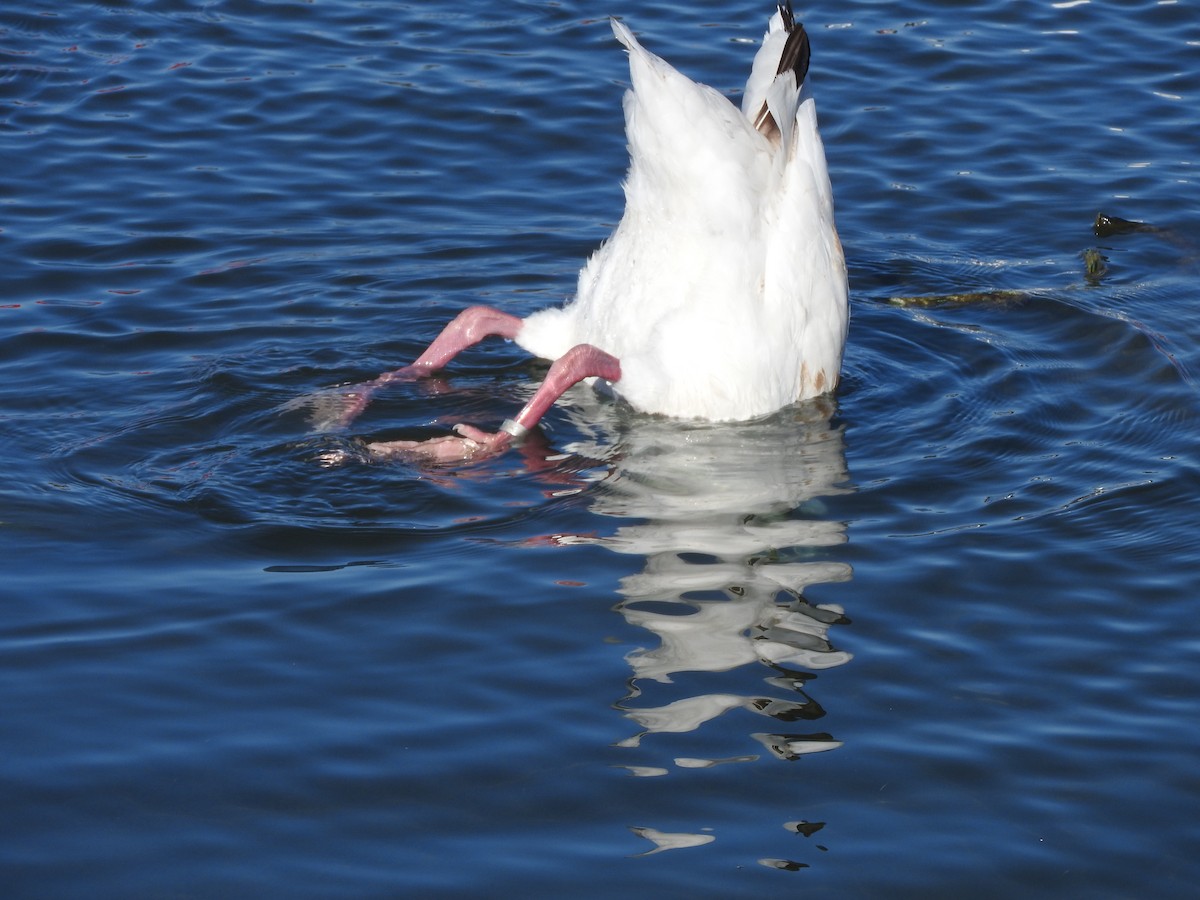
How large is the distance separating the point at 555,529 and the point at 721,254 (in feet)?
5.25

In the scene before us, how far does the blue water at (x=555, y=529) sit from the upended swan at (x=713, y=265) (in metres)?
0.20

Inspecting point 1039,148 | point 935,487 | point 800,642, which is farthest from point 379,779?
point 1039,148

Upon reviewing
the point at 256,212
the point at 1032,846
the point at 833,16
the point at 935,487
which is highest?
the point at 833,16

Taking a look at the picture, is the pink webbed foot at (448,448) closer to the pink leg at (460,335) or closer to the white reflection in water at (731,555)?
the white reflection in water at (731,555)

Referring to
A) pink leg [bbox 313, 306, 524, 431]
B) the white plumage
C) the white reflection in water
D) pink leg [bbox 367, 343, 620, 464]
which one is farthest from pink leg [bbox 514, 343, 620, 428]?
pink leg [bbox 313, 306, 524, 431]

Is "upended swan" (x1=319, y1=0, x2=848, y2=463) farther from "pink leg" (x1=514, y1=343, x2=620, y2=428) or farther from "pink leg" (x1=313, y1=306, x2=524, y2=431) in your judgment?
"pink leg" (x1=313, y1=306, x2=524, y2=431)

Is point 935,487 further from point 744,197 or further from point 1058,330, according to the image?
point 1058,330

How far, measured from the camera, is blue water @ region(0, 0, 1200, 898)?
4559mm

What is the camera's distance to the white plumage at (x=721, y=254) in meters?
6.88

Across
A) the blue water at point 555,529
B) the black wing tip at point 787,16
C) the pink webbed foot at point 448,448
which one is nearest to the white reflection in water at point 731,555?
the blue water at point 555,529

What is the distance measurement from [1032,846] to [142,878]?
248 cm

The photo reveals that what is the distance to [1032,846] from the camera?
4523mm

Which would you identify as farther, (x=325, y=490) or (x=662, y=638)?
(x=325, y=490)

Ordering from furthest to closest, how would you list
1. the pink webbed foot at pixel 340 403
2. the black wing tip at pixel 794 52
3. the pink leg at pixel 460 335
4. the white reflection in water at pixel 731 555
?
the pink leg at pixel 460 335
the pink webbed foot at pixel 340 403
the black wing tip at pixel 794 52
the white reflection in water at pixel 731 555
